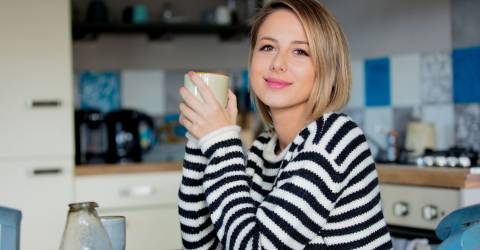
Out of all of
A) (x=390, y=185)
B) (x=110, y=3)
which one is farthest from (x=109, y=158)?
(x=390, y=185)

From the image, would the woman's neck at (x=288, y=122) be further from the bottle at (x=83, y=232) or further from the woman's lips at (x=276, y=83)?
the bottle at (x=83, y=232)

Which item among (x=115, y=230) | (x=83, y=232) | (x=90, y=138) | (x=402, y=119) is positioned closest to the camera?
(x=83, y=232)

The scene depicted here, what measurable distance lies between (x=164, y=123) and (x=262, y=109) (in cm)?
222

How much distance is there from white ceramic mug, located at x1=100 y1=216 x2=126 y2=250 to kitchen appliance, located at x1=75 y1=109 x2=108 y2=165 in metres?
2.22

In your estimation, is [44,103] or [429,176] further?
[44,103]

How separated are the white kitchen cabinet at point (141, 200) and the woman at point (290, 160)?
5.36 ft

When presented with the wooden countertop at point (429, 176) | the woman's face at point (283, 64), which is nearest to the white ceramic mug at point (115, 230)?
the woman's face at point (283, 64)

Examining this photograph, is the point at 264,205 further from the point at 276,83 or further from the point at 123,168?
the point at 123,168

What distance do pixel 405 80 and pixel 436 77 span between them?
0.58 ft

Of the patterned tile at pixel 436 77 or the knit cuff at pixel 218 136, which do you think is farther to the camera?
the patterned tile at pixel 436 77

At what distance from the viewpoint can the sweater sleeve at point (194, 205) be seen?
46.0 inches

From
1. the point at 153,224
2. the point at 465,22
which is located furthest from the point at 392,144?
the point at 153,224

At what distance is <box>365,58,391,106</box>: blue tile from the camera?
118 inches

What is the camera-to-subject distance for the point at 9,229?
984 mm
